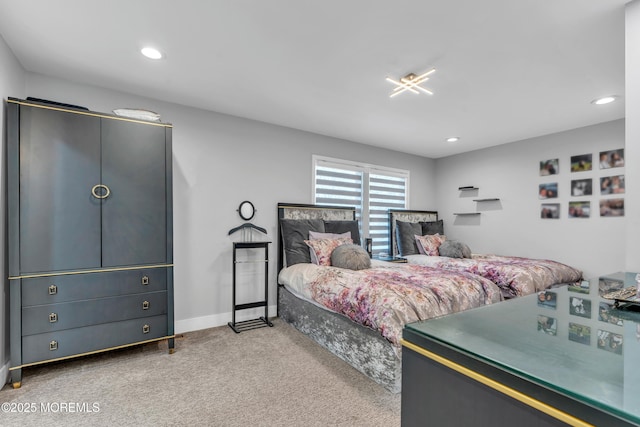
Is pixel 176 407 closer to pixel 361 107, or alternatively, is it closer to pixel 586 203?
pixel 361 107

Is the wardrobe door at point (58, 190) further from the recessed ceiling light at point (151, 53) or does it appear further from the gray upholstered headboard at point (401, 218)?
the gray upholstered headboard at point (401, 218)

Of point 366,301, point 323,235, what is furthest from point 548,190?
point 366,301

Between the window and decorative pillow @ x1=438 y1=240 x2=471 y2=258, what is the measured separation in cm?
95

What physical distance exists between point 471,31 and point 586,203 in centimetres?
334

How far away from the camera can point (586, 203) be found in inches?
157

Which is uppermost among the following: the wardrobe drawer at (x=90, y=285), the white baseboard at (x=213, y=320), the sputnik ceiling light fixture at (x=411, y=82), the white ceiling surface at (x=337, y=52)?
the white ceiling surface at (x=337, y=52)

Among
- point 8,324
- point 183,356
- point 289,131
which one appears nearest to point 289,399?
point 183,356

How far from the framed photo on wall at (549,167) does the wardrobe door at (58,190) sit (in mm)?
5454

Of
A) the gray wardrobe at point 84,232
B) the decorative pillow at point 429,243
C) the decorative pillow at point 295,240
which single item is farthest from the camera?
the decorative pillow at point 429,243

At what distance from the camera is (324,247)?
3736 millimetres

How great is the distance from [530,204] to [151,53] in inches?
201

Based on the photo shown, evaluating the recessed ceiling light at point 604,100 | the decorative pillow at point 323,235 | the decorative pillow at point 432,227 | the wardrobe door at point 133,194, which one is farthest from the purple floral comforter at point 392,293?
the recessed ceiling light at point 604,100

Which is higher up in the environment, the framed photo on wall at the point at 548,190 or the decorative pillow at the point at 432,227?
the framed photo on wall at the point at 548,190

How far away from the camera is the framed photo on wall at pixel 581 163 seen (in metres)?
3.98
